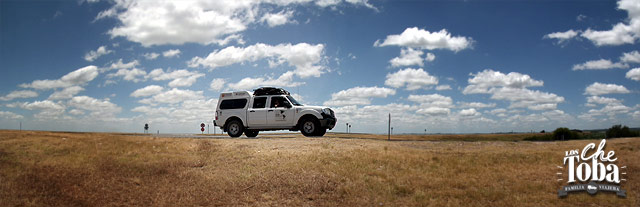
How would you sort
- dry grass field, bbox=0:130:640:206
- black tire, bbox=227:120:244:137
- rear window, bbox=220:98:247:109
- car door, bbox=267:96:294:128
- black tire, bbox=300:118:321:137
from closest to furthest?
1. black tire, bbox=300:118:321:137
2. car door, bbox=267:96:294:128
3. black tire, bbox=227:120:244:137
4. rear window, bbox=220:98:247:109
5. dry grass field, bbox=0:130:640:206

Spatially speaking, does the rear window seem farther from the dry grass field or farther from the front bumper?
the dry grass field

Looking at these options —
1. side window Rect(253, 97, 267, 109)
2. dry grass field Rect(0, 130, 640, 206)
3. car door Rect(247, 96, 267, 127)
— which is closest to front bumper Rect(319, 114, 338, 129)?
car door Rect(247, 96, 267, 127)

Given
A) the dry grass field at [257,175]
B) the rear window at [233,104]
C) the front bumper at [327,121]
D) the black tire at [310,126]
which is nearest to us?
the front bumper at [327,121]

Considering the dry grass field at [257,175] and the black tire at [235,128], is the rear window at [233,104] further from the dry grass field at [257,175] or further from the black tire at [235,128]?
the dry grass field at [257,175]

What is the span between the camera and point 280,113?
14422 millimetres

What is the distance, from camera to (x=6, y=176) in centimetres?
2614

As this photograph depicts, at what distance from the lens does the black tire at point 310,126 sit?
13422mm

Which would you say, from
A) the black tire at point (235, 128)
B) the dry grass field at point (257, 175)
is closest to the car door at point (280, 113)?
the black tire at point (235, 128)

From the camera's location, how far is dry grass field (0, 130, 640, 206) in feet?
84.3

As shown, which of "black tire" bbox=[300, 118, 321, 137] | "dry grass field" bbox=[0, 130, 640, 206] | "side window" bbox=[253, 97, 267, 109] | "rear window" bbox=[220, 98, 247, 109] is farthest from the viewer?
"dry grass field" bbox=[0, 130, 640, 206]

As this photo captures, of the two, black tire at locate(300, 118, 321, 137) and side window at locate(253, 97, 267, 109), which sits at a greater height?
side window at locate(253, 97, 267, 109)

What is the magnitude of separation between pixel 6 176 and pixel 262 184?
17.1m

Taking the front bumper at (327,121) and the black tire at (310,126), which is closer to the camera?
the front bumper at (327,121)

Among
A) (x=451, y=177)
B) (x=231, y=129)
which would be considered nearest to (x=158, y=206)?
(x=231, y=129)
